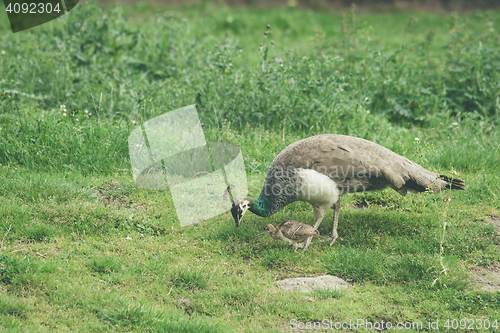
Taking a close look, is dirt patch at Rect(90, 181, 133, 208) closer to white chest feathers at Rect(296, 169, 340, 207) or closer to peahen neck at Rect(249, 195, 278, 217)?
peahen neck at Rect(249, 195, 278, 217)

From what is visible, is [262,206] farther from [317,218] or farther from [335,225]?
[335,225]

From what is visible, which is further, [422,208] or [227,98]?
[227,98]

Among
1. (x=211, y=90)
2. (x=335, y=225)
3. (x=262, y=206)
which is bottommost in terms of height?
(x=335, y=225)

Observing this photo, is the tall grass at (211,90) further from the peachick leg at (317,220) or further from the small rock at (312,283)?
the small rock at (312,283)

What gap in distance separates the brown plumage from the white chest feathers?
307 millimetres

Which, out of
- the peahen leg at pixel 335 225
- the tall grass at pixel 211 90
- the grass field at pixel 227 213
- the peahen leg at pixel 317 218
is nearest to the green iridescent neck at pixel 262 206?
the grass field at pixel 227 213

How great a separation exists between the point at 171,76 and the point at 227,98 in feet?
5.00

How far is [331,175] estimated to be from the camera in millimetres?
5012

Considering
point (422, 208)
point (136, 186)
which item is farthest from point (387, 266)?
point (136, 186)

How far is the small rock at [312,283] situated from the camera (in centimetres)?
453

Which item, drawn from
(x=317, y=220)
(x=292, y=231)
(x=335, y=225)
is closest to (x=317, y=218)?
(x=317, y=220)

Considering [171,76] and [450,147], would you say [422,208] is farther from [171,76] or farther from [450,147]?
[171,76]

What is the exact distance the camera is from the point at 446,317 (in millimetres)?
4098

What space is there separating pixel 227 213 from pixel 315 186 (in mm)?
1307
